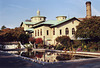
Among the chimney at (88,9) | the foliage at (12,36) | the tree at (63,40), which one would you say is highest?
the chimney at (88,9)

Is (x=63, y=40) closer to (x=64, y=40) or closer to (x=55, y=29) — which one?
(x=64, y=40)

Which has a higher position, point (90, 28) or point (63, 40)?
point (90, 28)

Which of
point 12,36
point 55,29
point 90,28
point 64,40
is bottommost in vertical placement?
point 64,40

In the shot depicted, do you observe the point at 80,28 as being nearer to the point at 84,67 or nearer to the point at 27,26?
the point at 84,67

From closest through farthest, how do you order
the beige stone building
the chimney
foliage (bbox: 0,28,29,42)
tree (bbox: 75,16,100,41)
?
tree (bbox: 75,16,100,41) < the beige stone building < foliage (bbox: 0,28,29,42) < the chimney

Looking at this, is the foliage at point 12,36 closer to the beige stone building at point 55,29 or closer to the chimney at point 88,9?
the beige stone building at point 55,29

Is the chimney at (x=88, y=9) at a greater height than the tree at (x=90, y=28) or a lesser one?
greater

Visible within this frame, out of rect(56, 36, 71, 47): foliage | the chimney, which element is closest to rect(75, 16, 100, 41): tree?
rect(56, 36, 71, 47): foliage

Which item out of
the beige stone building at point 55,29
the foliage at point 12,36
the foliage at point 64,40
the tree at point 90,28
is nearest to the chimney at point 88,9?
the beige stone building at point 55,29

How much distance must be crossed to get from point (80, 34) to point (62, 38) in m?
8.49

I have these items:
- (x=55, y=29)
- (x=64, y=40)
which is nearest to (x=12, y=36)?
(x=55, y=29)

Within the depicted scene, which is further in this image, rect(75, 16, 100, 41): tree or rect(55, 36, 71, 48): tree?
rect(55, 36, 71, 48): tree

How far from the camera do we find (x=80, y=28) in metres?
33.7

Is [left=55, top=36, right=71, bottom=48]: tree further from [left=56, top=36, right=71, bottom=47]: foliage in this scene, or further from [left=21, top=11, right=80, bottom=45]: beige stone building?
[left=21, top=11, right=80, bottom=45]: beige stone building
